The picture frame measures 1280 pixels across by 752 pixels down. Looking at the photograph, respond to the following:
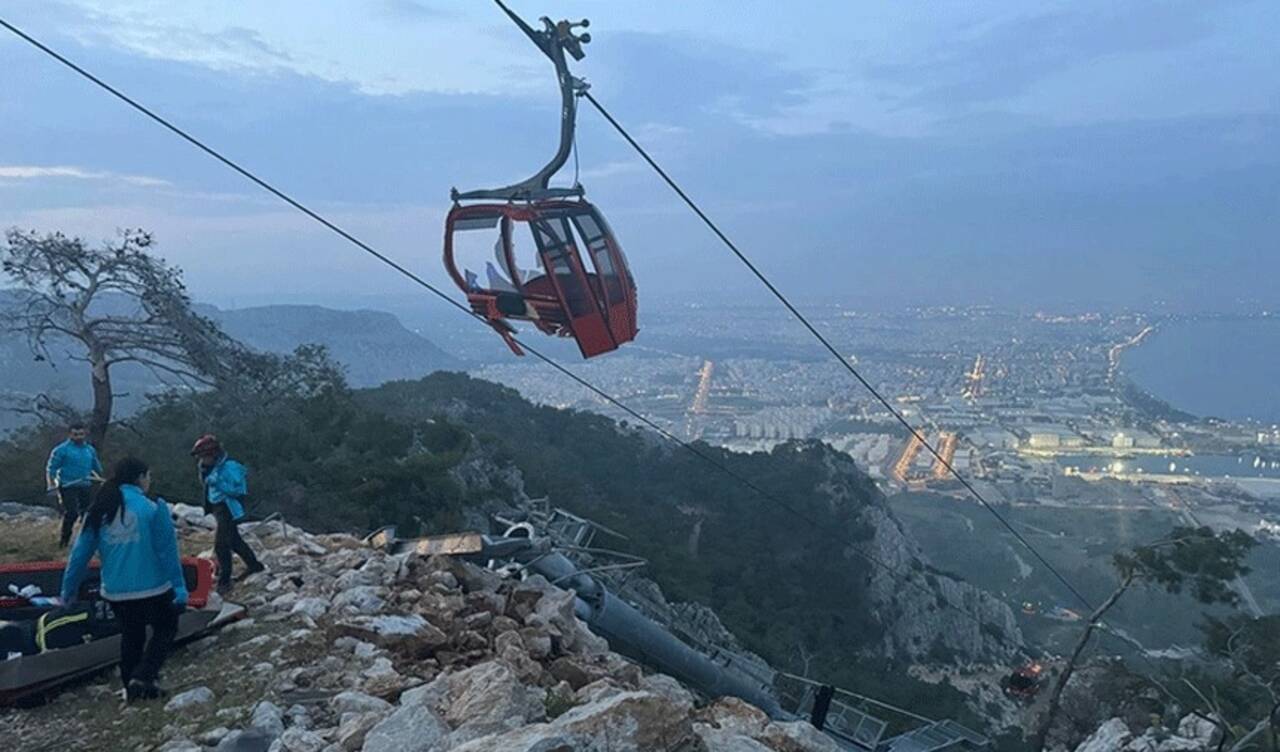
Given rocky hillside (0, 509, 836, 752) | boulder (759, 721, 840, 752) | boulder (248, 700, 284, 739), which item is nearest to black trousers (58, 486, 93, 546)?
rocky hillside (0, 509, 836, 752)

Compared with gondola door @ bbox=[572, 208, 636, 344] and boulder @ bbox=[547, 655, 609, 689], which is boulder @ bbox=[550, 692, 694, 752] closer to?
boulder @ bbox=[547, 655, 609, 689]

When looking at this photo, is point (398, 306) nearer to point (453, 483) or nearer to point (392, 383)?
point (392, 383)

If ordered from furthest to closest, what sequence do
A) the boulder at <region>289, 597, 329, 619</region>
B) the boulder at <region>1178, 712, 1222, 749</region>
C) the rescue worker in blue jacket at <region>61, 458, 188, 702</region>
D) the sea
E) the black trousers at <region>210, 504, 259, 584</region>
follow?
the sea
the boulder at <region>1178, 712, 1222, 749</region>
the black trousers at <region>210, 504, 259, 584</region>
the boulder at <region>289, 597, 329, 619</region>
the rescue worker in blue jacket at <region>61, 458, 188, 702</region>

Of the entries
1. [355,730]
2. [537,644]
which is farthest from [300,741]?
[537,644]

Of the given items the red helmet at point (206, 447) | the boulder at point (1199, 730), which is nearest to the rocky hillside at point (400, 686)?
the red helmet at point (206, 447)

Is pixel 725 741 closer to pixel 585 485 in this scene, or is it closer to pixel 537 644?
pixel 537 644

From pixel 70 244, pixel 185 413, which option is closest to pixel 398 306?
pixel 185 413

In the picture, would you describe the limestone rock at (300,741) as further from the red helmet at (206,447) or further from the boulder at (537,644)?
the red helmet at (206,447)
